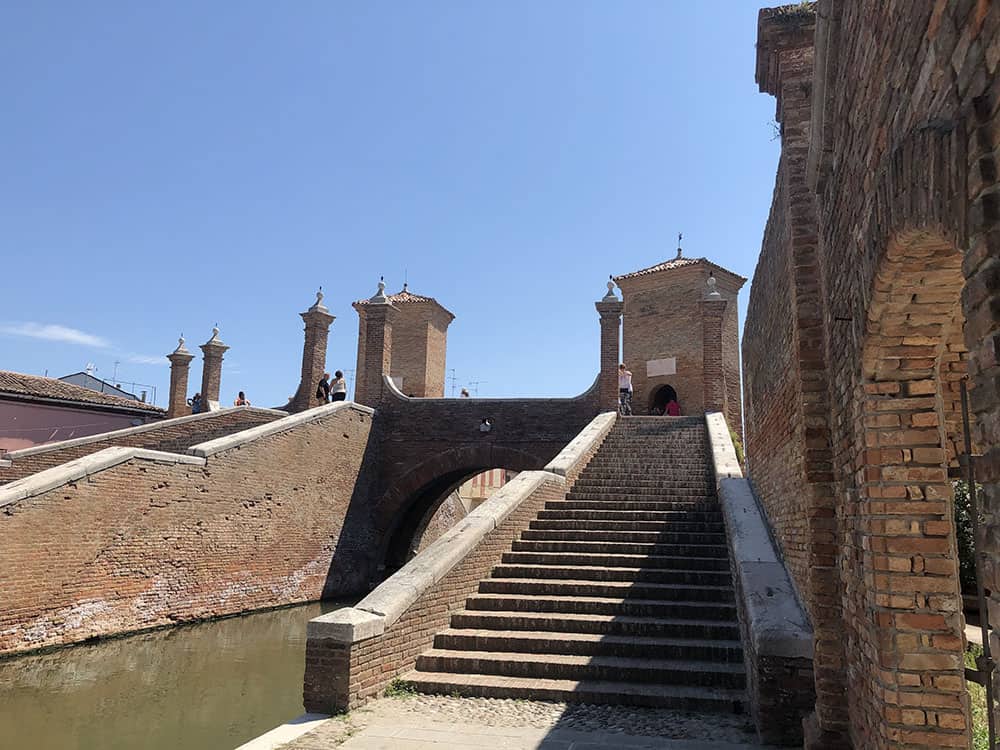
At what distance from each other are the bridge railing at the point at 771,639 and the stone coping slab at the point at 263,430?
9017 millimetres

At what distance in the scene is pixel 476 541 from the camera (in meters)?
7.97

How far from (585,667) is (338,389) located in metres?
13.7

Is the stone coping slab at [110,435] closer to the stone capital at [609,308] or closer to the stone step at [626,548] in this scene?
the stone capital at [609,308]

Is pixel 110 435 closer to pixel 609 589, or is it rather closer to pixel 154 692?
pixel 154 692

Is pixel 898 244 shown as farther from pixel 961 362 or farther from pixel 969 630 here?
pixel 969 630

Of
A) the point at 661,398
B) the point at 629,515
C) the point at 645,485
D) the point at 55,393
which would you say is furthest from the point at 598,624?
the point at 55,393

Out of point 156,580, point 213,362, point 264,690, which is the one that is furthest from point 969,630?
point 213,362

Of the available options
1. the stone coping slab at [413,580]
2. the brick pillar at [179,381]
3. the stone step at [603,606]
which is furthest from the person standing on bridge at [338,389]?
the stone step at [603,606]

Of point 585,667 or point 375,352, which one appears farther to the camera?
point 375,352

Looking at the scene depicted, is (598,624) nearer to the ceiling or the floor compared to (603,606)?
nearer to the floor

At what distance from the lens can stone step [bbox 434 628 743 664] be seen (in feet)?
21.1

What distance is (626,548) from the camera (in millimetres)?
8836

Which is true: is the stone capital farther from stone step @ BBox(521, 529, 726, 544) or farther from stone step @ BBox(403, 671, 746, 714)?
stone step @ BBox(403, 671, 746, 714)

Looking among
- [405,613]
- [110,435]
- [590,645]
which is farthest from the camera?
[110,435]
